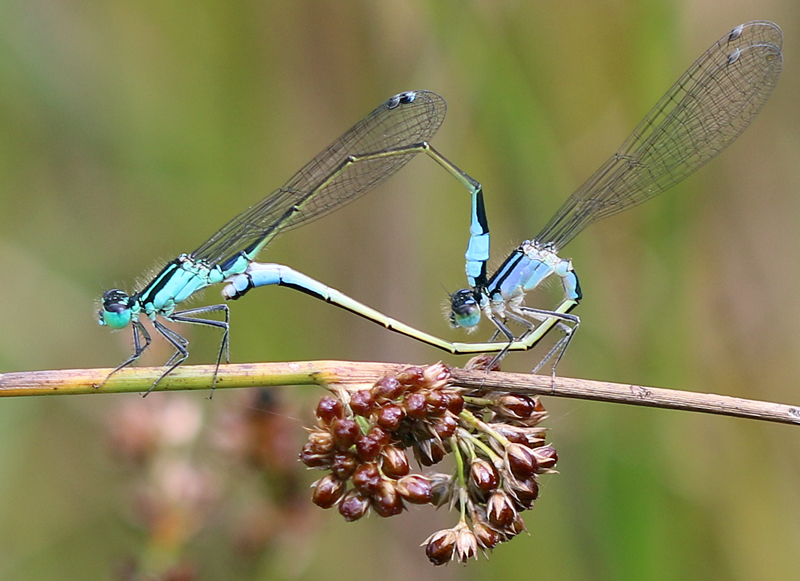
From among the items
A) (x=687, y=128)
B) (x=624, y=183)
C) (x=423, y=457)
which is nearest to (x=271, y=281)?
(x=423, y=457)

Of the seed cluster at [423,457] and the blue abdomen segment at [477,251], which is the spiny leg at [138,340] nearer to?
the seed cluster at [423,457]

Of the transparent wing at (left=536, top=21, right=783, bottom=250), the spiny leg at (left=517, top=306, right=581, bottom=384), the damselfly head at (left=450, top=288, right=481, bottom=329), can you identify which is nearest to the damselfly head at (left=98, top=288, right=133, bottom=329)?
the damselfly head at (left=450, top=288, right=481, bottom=329)

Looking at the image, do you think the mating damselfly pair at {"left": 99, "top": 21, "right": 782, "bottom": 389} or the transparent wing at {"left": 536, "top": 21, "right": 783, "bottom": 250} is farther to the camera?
the transparent wing at {"left": 536, "top": 21, "right": 783, "bottom": 250}

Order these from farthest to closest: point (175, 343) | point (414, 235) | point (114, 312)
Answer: point (414, 235)
point (114, 312)
point (175, 343)

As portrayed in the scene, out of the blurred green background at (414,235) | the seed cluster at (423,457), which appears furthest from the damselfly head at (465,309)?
the seed cluster at (423,457)

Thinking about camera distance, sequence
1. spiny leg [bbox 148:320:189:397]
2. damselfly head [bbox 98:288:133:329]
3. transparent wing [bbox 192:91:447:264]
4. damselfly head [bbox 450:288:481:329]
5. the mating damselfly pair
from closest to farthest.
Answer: spiny leg [bbox 148:320:189:397] < damselfly head [bbox 98:288:133:329] < damselfly head [bbox 450:288:481:329] < the mating damselfly pair < transparent wing [bbox 192:91:447:264]

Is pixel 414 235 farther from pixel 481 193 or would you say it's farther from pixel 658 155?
pixel 658 155

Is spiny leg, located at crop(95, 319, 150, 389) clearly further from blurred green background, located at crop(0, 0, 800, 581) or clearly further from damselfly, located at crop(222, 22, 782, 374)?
damselfly, located at crop(222, 22, 782, 374)

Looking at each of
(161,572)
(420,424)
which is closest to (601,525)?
(420,424)
